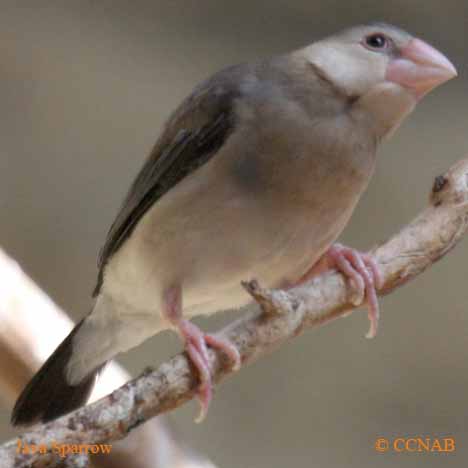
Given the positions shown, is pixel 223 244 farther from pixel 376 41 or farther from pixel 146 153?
pixel 146 153

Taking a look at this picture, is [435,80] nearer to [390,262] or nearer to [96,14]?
[390,262]

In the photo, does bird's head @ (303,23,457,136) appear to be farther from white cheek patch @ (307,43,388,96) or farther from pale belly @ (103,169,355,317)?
pale belly @ (103,169,355,317)

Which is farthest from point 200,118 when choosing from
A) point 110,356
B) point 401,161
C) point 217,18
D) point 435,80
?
point 401,161

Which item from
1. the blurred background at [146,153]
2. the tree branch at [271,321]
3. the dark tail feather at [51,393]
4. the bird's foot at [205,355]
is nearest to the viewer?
the tree branch at [271,321]

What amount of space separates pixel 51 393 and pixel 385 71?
1.26m

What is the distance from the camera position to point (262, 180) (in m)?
2.07

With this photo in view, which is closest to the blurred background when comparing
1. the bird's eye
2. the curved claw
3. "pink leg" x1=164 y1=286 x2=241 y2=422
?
the bird's eye

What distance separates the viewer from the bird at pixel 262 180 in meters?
2.09

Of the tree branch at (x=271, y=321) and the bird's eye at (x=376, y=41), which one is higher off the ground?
the bird's eye at (x=376, y=41)

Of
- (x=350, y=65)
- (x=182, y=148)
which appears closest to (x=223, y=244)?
(x=182, y=148)

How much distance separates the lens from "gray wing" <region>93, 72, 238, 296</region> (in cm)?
223

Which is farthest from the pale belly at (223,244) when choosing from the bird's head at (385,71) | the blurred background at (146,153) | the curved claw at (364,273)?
the blurred background at (146,153)

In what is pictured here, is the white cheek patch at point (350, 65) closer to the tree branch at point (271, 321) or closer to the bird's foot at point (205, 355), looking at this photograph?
the tree branch at point (271, 321)

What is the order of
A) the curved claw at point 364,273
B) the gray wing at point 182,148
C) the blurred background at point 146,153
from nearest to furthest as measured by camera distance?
1. the curved claw at point 364,273
2. the gray wing at point 182,148
3. the blurred background at point 146,153
